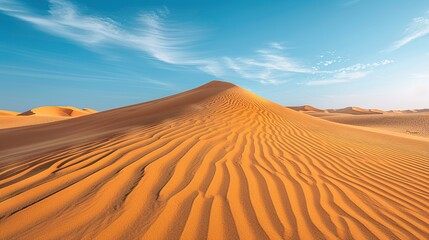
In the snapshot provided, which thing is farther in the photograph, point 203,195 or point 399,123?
point 399,123

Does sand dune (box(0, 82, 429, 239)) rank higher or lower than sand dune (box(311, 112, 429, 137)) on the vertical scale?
higher

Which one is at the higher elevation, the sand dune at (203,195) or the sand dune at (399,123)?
the sand dune at (203,195)

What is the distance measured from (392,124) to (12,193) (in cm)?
2395

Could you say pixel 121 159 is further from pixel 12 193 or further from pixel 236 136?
pixel 236 136

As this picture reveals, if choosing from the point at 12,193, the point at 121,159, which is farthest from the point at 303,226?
the point at 12,193

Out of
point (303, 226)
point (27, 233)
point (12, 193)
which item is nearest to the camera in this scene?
point (27, 233)

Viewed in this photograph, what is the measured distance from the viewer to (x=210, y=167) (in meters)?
3.16

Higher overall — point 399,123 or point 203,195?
point 203,195

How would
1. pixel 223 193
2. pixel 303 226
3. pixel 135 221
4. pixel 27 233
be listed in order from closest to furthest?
pixel 27 233 → pixel 135 221 → pixel 303 226 → pixel 223 193

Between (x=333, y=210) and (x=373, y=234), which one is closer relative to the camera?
(x=373, y=234)

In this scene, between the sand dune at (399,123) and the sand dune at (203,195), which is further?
the sand dune at (399,123)

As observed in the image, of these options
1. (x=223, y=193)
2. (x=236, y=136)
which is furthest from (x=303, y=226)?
(x=236, y=136)

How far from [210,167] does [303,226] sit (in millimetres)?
1454

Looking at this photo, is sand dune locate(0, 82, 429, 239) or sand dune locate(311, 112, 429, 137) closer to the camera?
sand dune locate(0, 82, 429, 239)
